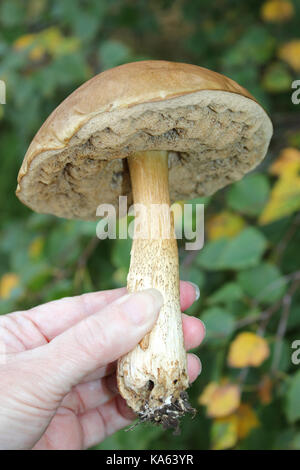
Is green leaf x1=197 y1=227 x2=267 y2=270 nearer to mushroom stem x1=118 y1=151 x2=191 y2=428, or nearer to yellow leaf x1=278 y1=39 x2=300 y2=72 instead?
mushroom stem x1=118 y1=151 x2=191 y2=428

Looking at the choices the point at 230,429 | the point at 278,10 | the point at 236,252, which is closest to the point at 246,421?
the point at 230,429

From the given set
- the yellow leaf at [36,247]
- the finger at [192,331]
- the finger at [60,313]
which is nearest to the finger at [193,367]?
the finger at [192,331]

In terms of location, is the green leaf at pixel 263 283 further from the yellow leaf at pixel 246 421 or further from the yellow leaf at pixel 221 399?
the yellow leaf at pixel 246 421

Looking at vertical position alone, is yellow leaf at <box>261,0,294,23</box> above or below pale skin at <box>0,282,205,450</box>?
above

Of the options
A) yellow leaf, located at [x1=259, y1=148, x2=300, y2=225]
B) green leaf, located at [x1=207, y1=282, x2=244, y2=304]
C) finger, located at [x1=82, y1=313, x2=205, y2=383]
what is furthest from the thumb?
yellow leaf, located at [x1=259, y1=148, x2=300, y2=225]

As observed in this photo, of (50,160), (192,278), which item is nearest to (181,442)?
(192,278)
